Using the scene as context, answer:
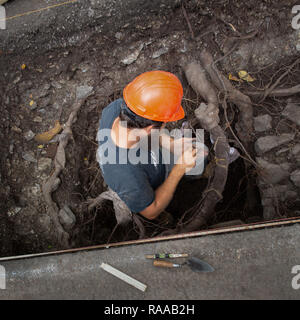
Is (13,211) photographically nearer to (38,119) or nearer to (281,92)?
(38,119)

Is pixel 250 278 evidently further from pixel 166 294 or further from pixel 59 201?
pixel 59 201

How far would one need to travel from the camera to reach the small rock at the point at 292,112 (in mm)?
2223

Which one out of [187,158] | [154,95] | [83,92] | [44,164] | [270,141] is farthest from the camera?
[83,92]

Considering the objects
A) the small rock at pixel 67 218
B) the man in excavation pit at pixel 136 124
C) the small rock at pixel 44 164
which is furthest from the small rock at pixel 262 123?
the small rock at pixel 44 164

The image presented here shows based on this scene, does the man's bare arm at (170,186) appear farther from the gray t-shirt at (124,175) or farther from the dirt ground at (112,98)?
the dirt ground at (112,98)

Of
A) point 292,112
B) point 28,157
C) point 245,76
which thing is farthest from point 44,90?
point 292,112

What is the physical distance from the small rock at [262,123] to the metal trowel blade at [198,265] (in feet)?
4.51

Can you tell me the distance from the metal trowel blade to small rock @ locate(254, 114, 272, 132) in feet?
4.51

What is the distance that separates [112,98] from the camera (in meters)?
2.77

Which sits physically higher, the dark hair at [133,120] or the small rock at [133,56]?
the small rock at [133,56]

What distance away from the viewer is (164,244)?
70.5 inches

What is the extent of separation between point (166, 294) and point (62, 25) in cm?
279

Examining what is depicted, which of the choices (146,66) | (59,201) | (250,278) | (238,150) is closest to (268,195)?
(238,150)

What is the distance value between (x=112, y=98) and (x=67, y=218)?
1.36 m
